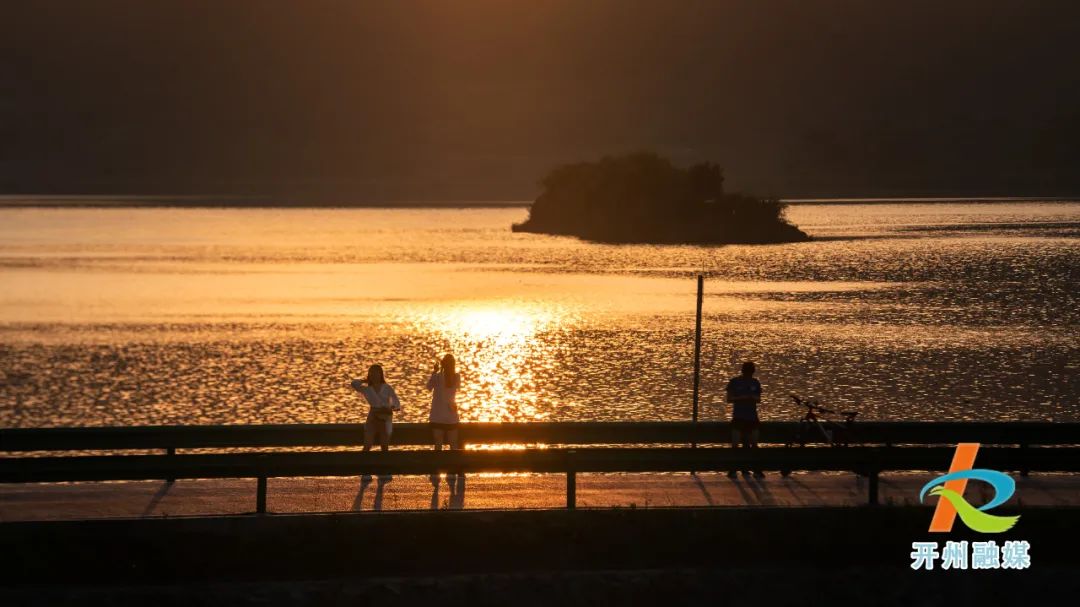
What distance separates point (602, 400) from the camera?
42031 mm

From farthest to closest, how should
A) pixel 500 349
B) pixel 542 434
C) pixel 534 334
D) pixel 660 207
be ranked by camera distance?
1. pixel 660 207
2. pixel 534 334
3. pixel 500 349
4. pixel 542 434

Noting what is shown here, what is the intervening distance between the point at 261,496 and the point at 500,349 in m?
40.8

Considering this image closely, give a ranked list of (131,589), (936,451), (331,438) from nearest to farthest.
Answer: (131,589), (936,451), (331,438)

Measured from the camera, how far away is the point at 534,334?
204 feet

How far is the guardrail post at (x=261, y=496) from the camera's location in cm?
1516

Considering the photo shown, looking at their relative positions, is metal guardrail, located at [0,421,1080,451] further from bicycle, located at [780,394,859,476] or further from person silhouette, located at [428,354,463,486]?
person silhouette, located at [428,354,463,486]

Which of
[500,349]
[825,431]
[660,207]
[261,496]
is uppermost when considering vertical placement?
[660,207]

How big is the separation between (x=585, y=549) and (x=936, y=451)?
4183mm

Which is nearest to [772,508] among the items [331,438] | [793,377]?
[331,438]

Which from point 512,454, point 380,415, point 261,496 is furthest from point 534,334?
point 261,496

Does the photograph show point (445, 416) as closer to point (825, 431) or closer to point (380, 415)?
point (380, 415)

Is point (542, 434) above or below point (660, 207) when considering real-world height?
below

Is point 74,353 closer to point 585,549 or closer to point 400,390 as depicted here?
point 400,390

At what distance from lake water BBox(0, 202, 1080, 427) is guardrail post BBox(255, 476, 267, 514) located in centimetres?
2267
